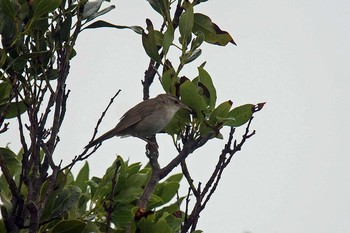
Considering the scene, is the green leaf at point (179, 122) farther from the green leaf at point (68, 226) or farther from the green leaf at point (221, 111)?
the green leaf at point (68, 226)

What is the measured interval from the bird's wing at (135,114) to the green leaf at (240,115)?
2655 mm

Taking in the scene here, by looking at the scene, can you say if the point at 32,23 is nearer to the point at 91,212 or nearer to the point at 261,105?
the point at 91,212

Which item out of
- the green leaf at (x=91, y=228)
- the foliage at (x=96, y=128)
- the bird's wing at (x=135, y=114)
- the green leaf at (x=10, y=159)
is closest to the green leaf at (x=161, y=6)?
the foliage at (x=96, y=128)

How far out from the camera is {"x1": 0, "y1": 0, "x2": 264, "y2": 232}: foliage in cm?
331

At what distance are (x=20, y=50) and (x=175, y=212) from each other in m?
1.31

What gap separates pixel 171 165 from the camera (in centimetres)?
373

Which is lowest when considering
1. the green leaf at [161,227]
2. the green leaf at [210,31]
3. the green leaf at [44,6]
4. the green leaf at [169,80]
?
the green leaf at [161,227]

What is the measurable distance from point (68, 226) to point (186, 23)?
4.66 ft

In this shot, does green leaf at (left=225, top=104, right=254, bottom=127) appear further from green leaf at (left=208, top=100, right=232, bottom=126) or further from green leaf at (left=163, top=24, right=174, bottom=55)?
green leaf at (left=163, top=24, right=174, bottom=55)

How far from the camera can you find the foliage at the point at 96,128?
3.31 m

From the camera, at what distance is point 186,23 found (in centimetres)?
415

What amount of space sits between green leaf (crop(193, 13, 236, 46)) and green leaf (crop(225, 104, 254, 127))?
611 mm

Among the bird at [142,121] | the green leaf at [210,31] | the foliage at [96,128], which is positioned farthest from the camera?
the bird at [142,121]

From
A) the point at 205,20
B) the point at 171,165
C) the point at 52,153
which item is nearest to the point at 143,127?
the point at 205,20
